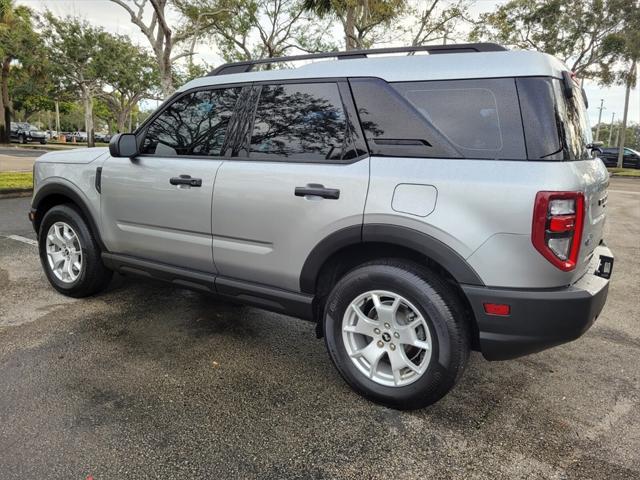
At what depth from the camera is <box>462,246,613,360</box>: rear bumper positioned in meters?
2.22

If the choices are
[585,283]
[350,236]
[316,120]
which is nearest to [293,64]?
[316,120]

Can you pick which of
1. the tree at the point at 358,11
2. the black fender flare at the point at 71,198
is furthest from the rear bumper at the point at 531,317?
the tree at the point at 358,11

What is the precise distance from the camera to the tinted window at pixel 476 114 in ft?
7.40

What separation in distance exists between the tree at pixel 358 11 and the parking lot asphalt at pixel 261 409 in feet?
44.0

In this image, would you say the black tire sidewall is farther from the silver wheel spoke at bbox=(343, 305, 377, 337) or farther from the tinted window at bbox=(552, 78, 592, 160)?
the tinted window at bbox=(552, 78, 592, 160)

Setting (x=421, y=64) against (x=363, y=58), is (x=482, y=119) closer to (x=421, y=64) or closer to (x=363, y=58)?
(x=421, y=64)

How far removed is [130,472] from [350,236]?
4.98 feet

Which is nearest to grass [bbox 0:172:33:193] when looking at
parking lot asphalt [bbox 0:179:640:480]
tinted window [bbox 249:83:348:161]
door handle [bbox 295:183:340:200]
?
parking lot asphalt [bbox 0:179:640:480]

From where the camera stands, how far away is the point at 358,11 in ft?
55.8

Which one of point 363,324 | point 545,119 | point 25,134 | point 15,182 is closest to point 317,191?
point 363,324

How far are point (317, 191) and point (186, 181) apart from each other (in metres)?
1.05

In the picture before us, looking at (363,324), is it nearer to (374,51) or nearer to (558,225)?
(558,225)

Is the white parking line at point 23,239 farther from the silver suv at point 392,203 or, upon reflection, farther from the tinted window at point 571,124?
the tinted window at point 571,124

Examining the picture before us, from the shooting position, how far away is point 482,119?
91.9 inches
